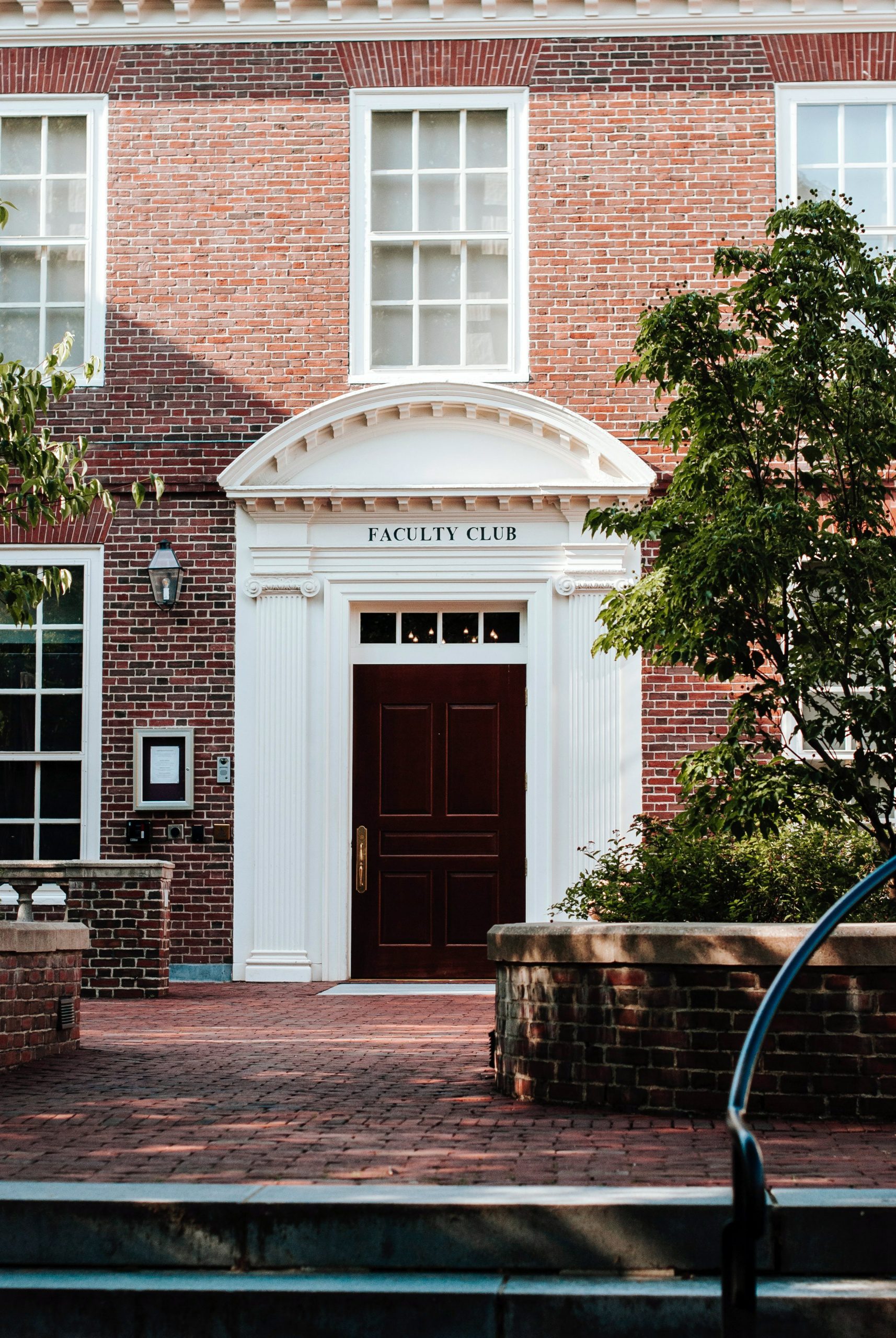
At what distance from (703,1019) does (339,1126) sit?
4.98 feet

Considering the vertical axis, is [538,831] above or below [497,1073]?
above

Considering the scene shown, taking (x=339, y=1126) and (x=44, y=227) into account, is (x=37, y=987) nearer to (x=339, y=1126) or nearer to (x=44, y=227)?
(x=339, y=1126)

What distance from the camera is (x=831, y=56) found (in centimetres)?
1347

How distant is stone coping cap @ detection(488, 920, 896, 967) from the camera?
6.14 m

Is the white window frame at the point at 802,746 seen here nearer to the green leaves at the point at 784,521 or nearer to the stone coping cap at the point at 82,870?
the green leaves at the point at 784,521

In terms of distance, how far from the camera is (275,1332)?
4.32 m

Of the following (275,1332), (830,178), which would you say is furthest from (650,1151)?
(830,178)

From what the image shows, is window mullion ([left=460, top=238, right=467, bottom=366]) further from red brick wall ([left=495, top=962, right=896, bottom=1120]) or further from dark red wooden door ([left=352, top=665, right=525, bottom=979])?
red brick wall ([left=495, top=962, right=896, bottom=1120])

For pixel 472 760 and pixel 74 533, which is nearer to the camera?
pixel 472 760

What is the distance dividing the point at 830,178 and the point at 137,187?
5.94 m

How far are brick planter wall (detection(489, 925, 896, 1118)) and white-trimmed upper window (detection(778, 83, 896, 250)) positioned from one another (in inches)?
346

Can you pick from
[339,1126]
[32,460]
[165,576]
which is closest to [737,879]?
[339,1126]

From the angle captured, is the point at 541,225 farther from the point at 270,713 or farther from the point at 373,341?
the point at 270,713

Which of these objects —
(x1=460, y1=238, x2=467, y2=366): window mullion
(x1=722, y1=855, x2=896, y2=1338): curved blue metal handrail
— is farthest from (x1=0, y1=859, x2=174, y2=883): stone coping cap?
(x1=722, y1=855, x2=896, y2=1338): curved blue metal handrail
